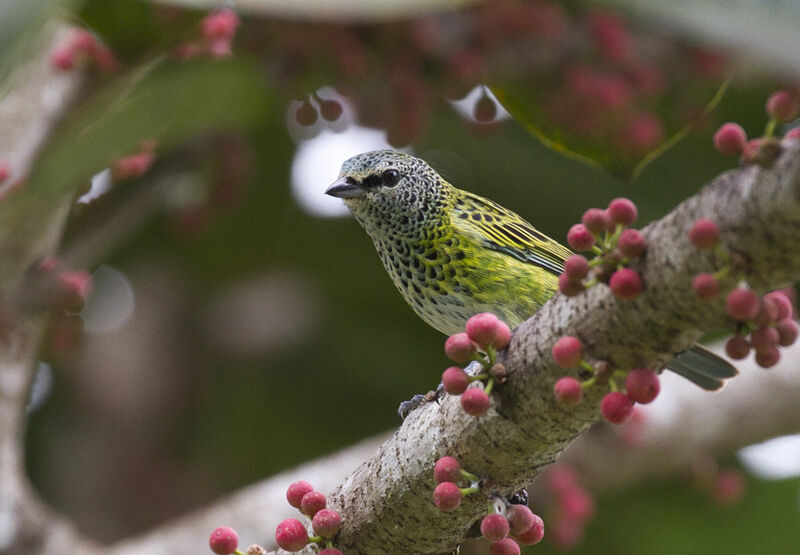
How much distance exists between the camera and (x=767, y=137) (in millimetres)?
1239

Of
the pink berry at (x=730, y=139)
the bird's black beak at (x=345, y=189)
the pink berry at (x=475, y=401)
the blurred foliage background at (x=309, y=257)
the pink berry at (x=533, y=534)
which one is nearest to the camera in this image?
the pink berry at (x=730, y=139)

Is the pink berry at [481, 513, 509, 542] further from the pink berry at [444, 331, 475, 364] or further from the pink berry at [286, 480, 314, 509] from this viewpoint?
the pink berry at [286, 480, 314, 509]

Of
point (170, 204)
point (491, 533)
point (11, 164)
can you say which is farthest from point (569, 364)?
point (170, 204)

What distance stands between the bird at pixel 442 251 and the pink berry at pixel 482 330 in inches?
46.1

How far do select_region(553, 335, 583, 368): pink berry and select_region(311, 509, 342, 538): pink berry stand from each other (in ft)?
2.21

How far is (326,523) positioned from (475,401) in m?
0.51

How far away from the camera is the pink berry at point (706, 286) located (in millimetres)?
1320

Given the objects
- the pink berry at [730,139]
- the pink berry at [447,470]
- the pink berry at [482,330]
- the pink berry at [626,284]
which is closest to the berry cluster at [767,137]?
the pink berry at [730,139]

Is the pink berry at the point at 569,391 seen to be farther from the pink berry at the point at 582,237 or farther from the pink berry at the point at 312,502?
the pink berry at the point at 312,502

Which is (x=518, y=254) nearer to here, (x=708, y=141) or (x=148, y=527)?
(x=708, y=141)

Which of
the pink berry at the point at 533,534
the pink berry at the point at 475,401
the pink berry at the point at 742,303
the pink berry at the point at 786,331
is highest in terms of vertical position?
the pink berry at the point at 742,303

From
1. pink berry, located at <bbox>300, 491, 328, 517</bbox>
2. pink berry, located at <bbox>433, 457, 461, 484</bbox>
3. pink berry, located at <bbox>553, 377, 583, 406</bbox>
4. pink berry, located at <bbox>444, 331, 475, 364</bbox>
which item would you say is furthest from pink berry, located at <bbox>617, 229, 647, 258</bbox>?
pink berry, located at <bbox>300, 491, 328, 517</bbox>

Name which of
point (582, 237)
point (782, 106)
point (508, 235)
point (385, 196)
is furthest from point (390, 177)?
point (782, 106)

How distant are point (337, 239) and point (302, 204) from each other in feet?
0.87
